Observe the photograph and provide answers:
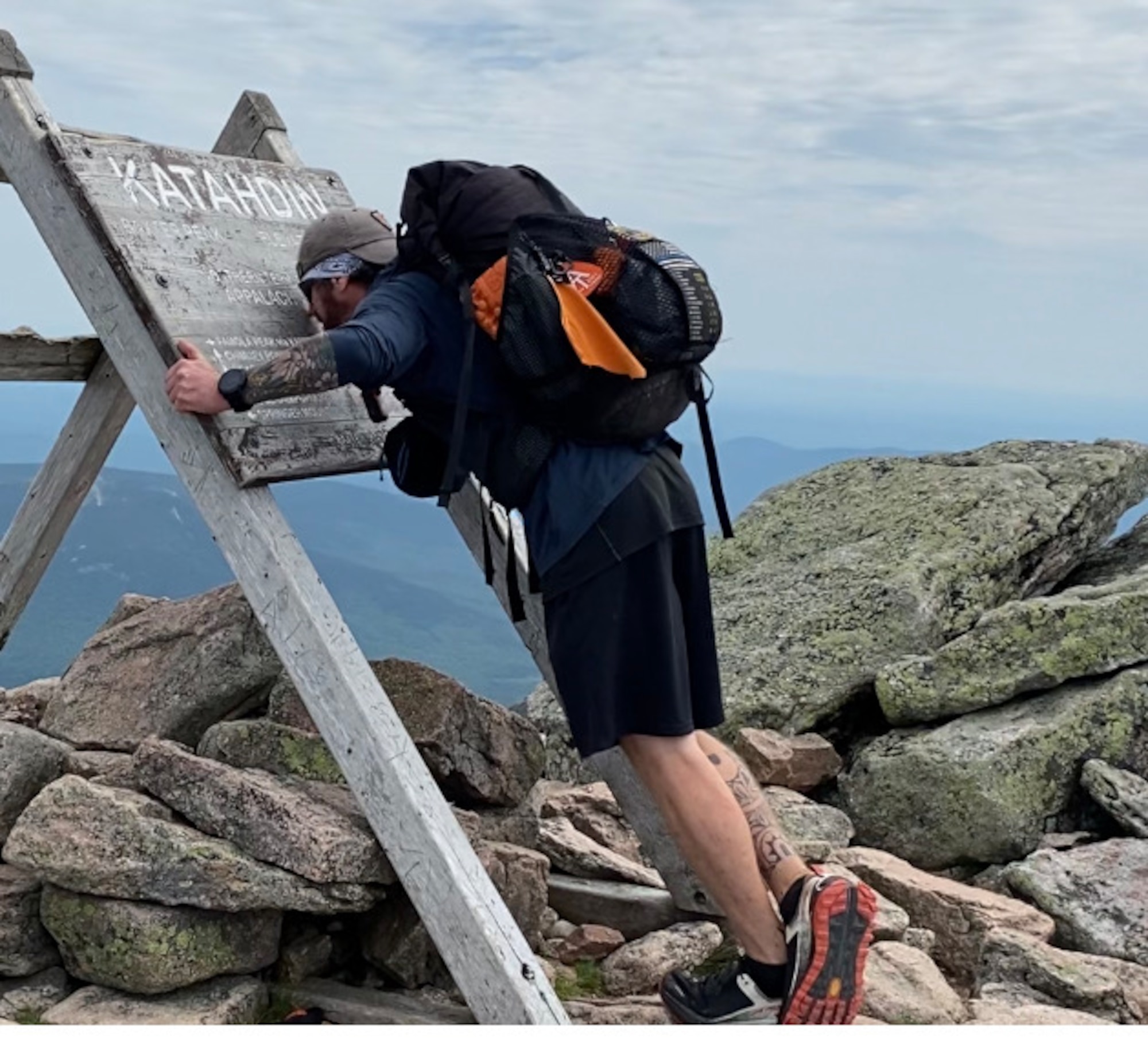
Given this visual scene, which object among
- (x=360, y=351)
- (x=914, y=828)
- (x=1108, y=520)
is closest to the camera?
(x=360, y=351)

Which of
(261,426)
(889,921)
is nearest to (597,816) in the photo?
(889,921)

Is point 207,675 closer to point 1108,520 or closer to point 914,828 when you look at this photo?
point 914,828

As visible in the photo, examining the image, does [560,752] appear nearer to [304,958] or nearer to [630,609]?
[304,958]

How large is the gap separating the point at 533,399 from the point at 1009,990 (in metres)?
3.57

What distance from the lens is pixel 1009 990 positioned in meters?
6.88

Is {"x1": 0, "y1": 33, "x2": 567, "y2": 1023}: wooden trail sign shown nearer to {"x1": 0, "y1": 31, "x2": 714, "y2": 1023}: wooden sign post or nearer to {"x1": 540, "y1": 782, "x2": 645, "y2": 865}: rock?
{"x1": 0, "y1": 31, "x2": 714, "y2": 1023}: wooden sign post

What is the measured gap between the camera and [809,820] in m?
8.73

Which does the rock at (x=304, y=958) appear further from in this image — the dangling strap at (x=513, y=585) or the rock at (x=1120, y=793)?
the rock at (x=1120, y=793)

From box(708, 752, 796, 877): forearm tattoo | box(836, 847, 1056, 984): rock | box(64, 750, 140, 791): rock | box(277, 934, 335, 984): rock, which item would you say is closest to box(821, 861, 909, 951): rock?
box(836, 847, 1056, 984): rock

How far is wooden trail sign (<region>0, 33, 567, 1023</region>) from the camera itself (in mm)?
5789

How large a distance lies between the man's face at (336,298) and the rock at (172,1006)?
9.59 ft

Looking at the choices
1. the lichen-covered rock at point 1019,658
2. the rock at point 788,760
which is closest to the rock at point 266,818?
the rock at point 788,760

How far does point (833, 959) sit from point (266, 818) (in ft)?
8.07

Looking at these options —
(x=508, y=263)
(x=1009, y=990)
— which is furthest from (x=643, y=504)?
(x=1009, y=990)
